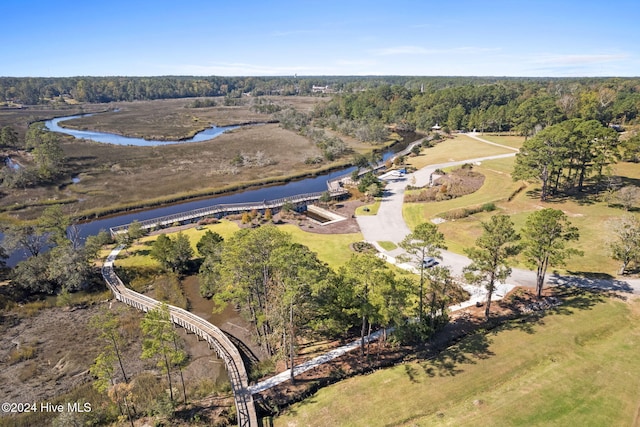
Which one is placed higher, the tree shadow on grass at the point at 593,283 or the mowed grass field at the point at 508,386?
the tree shadow on grass at the point at 593,283

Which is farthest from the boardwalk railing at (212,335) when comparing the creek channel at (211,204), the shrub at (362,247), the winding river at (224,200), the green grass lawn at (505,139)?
the green grass lawn at (505,139)

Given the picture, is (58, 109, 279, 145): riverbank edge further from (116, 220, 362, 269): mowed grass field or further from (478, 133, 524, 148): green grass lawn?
(478, 133, 524, 148): green grass lawn

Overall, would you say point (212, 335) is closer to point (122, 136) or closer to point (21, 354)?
point (21, 354)

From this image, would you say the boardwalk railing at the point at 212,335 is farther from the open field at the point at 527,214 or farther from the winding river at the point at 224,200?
the open field at the point at 527,214

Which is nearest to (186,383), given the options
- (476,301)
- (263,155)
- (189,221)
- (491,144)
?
(476,301)

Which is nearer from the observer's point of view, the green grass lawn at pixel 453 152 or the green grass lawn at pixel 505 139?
the green grass lawn at pixel 453 152

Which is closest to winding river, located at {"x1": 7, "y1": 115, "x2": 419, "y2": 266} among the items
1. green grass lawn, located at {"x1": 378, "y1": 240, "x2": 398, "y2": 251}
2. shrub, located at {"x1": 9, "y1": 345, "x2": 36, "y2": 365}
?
shrub, located at {"x1": 9, "y1": 345, "x2": 36, "y2": 365}

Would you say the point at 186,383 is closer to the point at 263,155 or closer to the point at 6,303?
the point at 6,303
